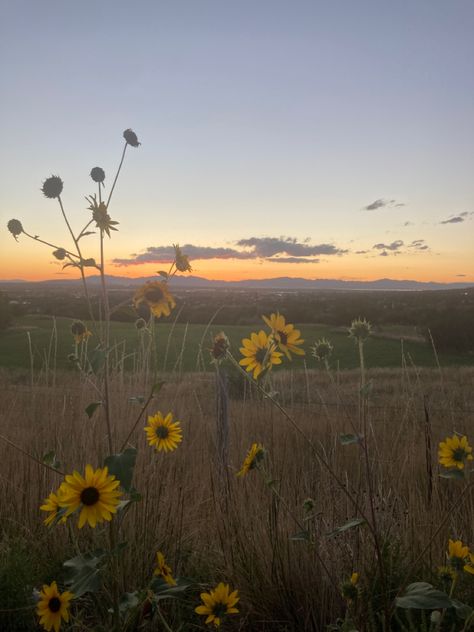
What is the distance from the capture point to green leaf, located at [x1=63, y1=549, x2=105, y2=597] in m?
1.61

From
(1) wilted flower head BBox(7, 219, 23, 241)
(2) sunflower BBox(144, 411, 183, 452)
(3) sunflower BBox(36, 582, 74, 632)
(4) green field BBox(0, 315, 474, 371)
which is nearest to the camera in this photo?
(3) sunflower BBox(36, 582, 74, 632)

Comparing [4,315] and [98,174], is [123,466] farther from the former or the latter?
[4,315]

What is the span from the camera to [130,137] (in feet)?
6.61

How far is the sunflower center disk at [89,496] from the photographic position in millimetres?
1604

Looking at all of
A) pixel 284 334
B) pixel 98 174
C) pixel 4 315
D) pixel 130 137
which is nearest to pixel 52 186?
pixel 98 174

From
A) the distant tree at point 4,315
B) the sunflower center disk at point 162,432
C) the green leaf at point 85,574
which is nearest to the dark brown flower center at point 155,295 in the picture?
the sunflower center disk at point 162,432

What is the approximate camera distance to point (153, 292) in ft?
6.52

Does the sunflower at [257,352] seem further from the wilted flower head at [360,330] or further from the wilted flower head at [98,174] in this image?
the wilted flower head at [98,174]

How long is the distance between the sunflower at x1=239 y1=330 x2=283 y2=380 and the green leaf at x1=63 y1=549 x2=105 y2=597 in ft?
2.33

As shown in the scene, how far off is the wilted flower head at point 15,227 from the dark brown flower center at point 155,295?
495 mm

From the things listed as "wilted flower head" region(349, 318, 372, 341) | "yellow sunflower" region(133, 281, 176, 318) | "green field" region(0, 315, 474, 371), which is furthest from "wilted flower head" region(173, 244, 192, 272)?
"green field" region(0, 315, 474, 371)

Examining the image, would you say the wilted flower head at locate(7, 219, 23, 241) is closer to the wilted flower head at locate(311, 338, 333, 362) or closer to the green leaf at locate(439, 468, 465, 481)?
the wilted flower head at locate(311, 338, 333, 362)

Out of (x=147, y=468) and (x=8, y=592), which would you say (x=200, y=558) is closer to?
(x=147, y=468)

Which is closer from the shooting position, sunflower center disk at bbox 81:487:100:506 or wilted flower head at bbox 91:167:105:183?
sunflower center disk at bbox 81:487:100:506
